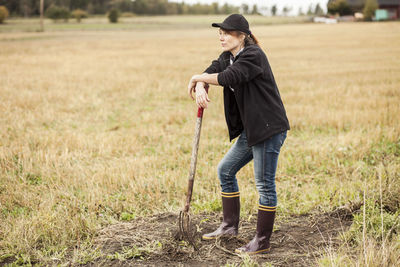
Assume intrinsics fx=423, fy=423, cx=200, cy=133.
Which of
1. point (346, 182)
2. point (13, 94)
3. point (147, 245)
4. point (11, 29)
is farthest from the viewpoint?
point (11, 29)

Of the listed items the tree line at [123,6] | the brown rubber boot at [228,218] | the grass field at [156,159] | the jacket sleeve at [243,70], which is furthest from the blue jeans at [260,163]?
the tree line at [123,6]

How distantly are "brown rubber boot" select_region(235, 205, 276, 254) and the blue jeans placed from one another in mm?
65

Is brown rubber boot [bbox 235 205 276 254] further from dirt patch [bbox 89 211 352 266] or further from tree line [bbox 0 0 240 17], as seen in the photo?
tree line [bbox 0 0 240 17]

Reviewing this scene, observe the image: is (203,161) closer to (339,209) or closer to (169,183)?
(169,183)

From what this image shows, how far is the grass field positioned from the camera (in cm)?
436

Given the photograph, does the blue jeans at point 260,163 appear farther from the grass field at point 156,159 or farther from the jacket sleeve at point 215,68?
the grass field at point 156,159

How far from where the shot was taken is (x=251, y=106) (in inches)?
144

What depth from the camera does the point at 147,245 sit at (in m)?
4.12

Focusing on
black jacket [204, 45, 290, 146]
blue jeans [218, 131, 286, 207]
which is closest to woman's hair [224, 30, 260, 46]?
black jacket [204, 45, 290, 146]

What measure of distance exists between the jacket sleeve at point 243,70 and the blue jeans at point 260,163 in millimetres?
596

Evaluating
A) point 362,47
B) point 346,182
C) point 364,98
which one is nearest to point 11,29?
point 362,47

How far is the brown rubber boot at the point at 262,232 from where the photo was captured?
392 centimetres

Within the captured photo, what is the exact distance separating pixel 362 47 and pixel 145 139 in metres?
24.9

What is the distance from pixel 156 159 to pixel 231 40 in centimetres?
380
